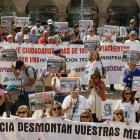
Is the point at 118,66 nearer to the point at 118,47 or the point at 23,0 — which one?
the point at 118,47

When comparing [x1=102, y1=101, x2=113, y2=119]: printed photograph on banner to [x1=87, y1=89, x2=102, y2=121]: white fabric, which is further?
[x1=87, y1=89, x2=102, y2=121]: white fabric

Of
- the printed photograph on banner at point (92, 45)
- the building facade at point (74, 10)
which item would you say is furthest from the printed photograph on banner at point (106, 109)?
the building facade at point (74, 10)

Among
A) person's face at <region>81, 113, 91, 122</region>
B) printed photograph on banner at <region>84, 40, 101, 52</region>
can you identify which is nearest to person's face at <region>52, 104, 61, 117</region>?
person's face at <region>81, 113, 91, 122</region>

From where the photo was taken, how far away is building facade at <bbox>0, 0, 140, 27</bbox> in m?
18.5

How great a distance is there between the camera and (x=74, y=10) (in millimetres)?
18688

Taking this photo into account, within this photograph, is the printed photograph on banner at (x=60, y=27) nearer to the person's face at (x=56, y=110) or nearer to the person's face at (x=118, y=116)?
the person's face at (x=56, y=110)

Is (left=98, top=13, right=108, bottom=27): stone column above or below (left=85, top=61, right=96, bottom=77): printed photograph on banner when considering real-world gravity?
above

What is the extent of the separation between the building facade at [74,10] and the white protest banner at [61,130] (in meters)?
13.0

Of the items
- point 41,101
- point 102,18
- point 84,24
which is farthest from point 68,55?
point 102,18

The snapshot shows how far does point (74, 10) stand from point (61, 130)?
1360cm

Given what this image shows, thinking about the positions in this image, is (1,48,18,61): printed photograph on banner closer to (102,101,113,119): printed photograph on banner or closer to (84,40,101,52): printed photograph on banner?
(84,40,101,52): printed photograph on banner

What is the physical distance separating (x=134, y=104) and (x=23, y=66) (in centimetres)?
260

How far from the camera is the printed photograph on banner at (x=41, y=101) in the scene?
549cm

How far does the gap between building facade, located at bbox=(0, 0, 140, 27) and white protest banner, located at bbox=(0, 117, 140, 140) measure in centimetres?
1302
